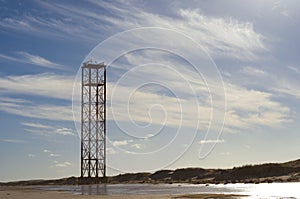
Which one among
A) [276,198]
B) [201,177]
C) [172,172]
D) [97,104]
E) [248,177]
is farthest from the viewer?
[172,172]

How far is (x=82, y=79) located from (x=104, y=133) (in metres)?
12.3

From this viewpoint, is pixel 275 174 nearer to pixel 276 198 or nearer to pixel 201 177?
pixel 201 177

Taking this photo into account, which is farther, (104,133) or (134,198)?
(104,133)

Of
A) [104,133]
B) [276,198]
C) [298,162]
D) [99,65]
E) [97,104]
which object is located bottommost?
[276,198]

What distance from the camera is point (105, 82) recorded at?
9906cm

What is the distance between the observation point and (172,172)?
472 feet

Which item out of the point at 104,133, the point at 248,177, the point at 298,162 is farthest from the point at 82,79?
the point at 298,162

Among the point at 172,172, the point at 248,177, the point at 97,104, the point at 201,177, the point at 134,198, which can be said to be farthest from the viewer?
the point at 172,172

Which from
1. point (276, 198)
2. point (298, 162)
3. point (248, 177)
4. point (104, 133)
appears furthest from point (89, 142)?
point (276, 198)

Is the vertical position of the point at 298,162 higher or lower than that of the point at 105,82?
lower

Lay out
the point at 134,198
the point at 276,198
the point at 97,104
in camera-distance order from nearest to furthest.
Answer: the point at 276,198
the point at 134,198
the point at 97,104

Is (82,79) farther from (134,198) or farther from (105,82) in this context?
(134,198)

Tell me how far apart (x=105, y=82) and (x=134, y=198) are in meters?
61.9

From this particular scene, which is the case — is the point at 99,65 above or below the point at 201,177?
above
